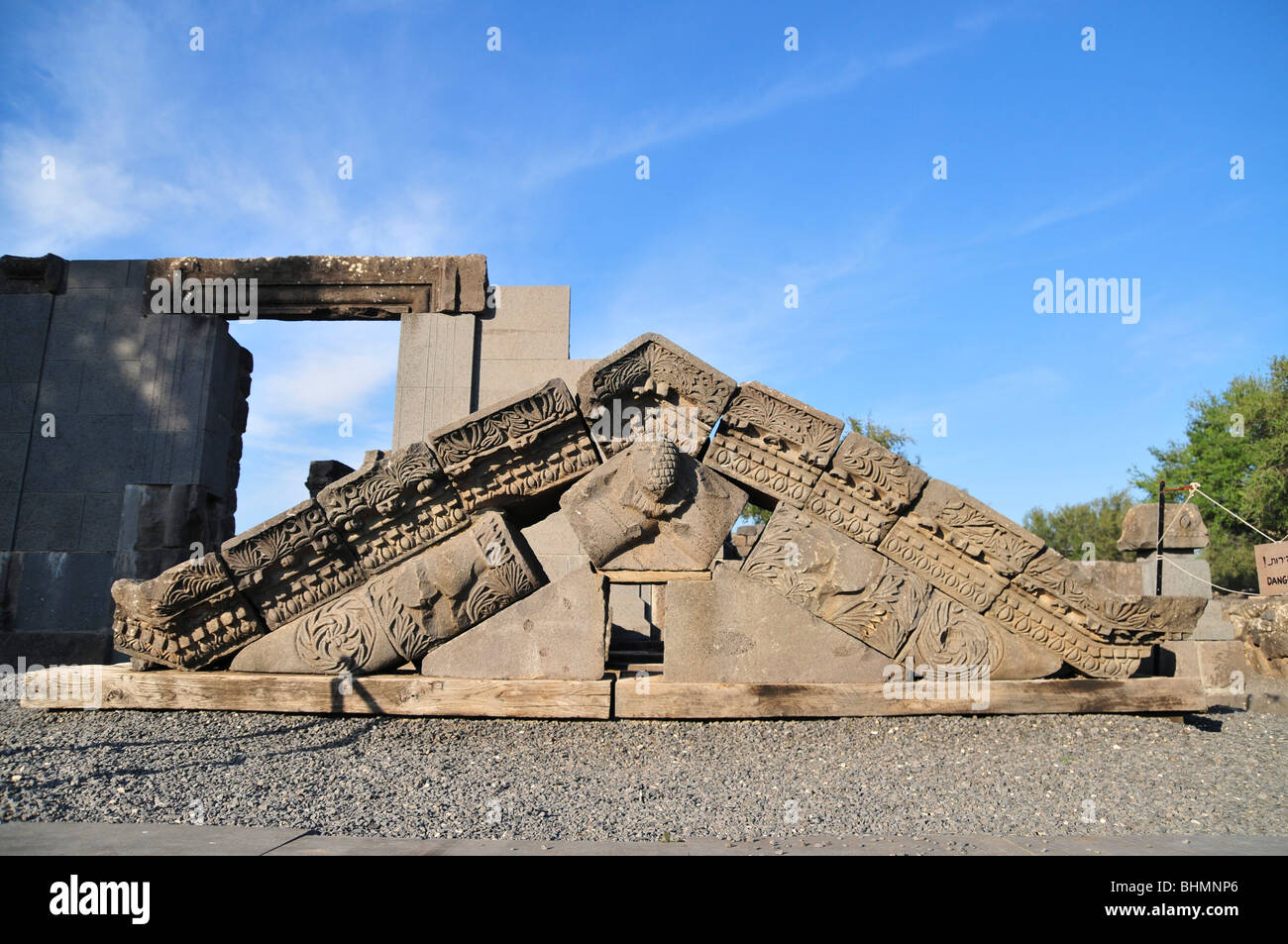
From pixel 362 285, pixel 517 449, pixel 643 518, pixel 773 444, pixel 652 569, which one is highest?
pixel 362 285

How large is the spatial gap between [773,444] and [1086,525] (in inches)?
1654

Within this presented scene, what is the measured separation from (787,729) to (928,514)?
5.55 ft

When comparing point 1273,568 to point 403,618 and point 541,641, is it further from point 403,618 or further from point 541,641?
point 403,618

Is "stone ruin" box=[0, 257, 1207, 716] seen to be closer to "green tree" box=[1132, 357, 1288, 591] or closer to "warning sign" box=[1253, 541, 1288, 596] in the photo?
"warning sign" box=[1253, 541, 1288, 596]

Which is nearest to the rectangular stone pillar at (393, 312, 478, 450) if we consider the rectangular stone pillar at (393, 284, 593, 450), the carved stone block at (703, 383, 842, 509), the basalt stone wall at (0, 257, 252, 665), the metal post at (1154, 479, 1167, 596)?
the rectangular stone pillar at (393, 284, 593, 450)

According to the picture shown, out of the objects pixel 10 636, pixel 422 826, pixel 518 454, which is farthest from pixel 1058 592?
pixel 10 636

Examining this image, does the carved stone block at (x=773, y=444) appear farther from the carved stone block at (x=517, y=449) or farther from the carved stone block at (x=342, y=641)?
the carved stone block at (x=342, y=641)

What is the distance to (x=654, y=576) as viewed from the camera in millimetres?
5289

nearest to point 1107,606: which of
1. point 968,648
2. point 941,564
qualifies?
point 968,648

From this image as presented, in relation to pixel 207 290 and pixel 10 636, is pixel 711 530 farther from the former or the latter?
pixel 10 636

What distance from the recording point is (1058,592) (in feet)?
16.9

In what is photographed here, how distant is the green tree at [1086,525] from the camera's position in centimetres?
3859

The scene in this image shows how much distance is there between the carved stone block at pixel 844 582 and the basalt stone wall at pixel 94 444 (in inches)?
285

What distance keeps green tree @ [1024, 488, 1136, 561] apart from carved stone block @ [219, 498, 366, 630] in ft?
131
